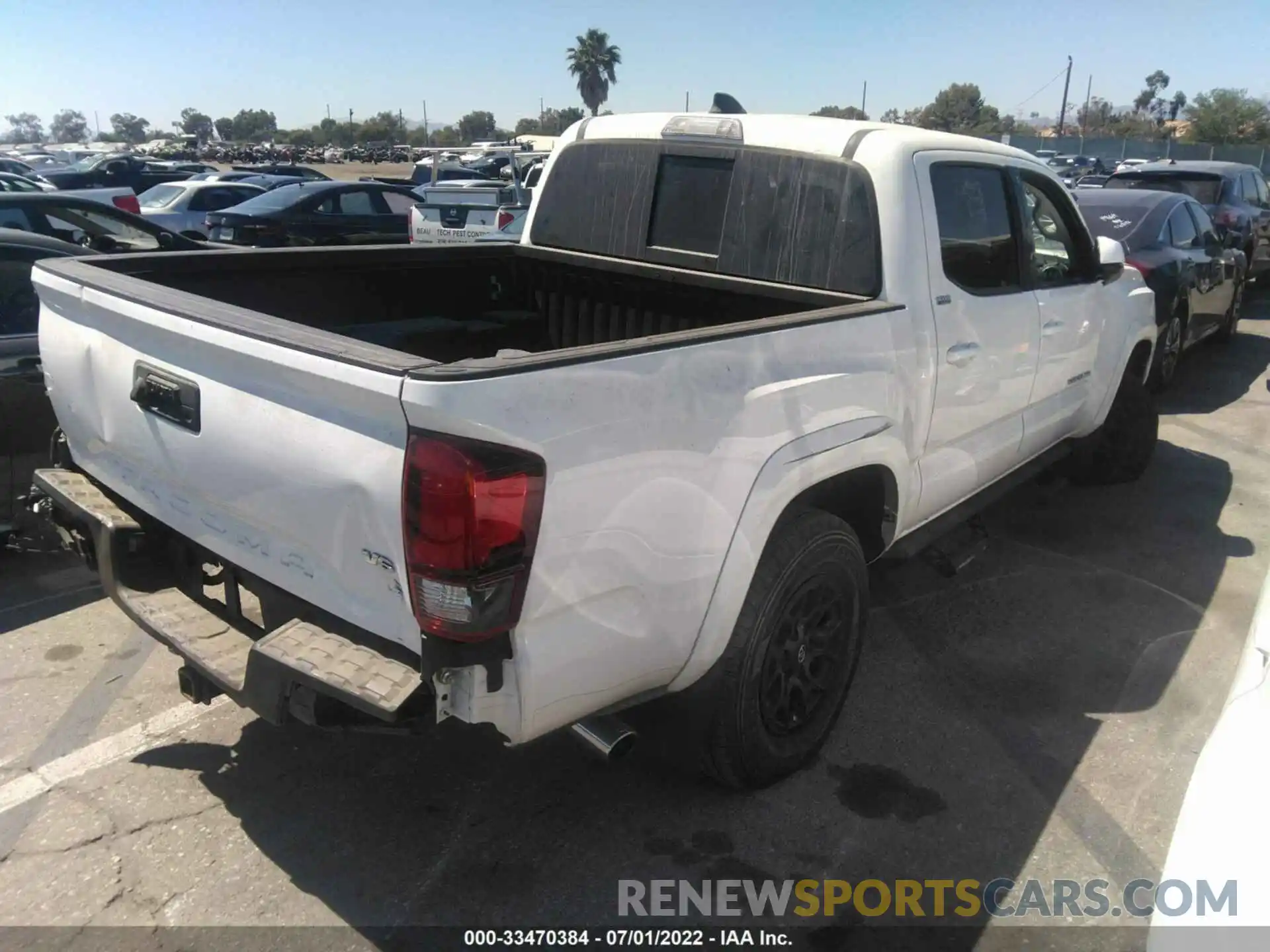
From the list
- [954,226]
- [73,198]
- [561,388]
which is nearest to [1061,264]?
[954,226]

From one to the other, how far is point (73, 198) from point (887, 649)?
6.51 m

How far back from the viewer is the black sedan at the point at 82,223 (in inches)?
267

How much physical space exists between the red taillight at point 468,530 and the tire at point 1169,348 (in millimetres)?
6877

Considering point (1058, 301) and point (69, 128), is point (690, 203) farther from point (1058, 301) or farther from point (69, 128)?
point (69, 128)

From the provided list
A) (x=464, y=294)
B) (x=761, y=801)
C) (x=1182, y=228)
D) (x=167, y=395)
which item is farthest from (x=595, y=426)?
(x=1182, y=228)

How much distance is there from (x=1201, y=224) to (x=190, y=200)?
1373 cm

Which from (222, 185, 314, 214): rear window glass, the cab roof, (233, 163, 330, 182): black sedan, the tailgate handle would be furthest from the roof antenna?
(233, 163, 330, 182): black sedan

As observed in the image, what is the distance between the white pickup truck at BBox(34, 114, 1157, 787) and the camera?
2.11m

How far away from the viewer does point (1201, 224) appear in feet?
28.9

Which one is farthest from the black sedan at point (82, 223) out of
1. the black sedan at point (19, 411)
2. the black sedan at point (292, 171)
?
the black sedan at point (292, 171)

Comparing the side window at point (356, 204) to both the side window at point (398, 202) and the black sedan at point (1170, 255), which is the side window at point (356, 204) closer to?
the side window at point (398, 202)

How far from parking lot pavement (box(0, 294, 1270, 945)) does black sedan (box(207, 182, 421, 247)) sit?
30.9ft

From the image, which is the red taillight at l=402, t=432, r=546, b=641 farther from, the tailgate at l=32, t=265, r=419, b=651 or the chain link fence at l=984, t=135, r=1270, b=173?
the chain link fence at l=984, t=135, r=1270, b=173

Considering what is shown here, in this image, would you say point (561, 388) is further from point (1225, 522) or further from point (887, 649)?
point (1225, 522)
